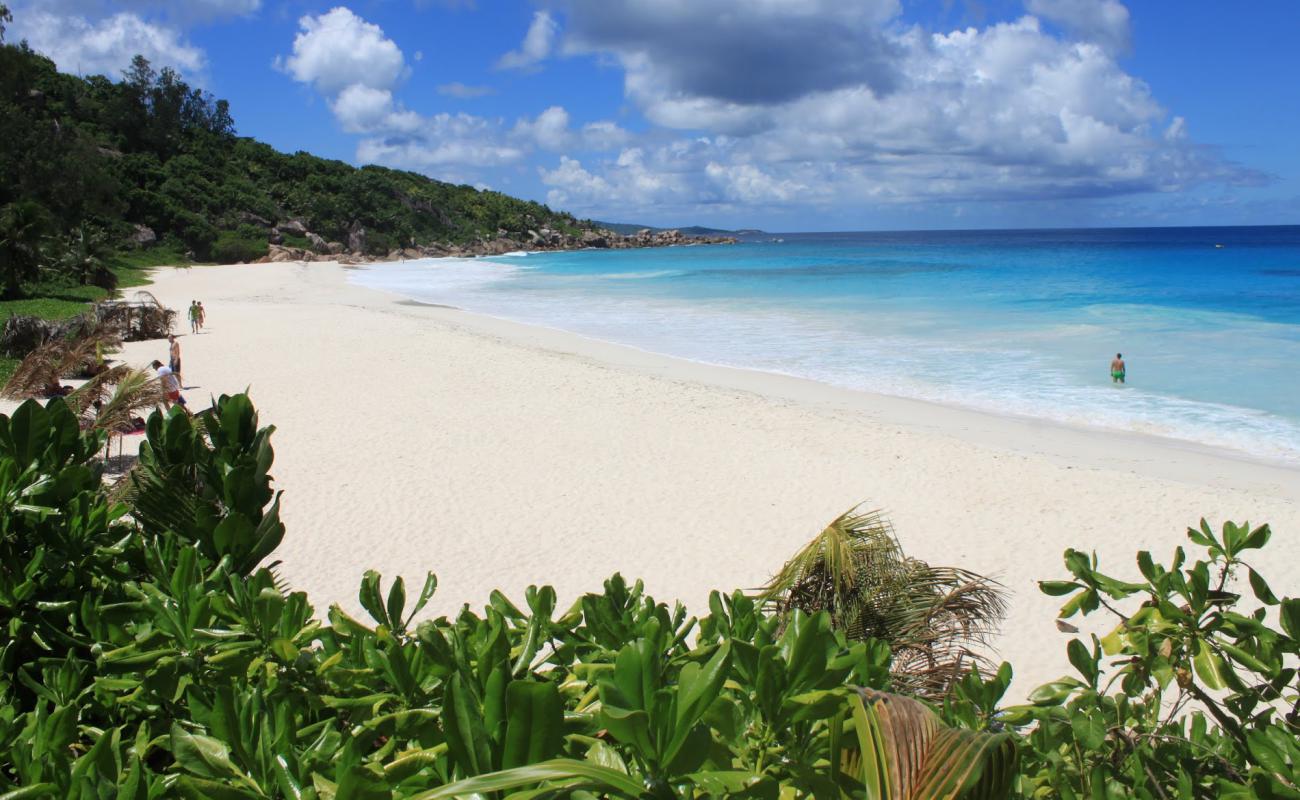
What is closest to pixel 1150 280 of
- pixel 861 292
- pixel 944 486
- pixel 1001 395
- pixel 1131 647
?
pixel 861 292

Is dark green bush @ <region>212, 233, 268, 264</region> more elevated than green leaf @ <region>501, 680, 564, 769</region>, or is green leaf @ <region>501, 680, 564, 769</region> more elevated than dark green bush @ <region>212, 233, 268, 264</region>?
dark green bush @ <region>212, 233, 268, 264</region>

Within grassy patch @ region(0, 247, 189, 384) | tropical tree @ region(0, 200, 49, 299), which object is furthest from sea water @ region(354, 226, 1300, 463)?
tropical tree @ region(0, 200, 49, 299)

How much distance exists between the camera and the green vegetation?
2.98 ft

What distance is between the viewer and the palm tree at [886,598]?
362 cm

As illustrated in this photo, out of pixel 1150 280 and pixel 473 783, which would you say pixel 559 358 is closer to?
pixel 473 783

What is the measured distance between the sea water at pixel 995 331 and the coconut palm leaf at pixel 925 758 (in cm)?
1270

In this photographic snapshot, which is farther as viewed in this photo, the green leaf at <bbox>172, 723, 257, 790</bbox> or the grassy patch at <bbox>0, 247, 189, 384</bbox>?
the grassy patch at <bbox>0, 247, 189, 384</bbox>

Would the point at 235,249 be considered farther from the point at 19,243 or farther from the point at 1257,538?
the point at 1257,538

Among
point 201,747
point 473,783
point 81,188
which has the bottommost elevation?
point 201,747

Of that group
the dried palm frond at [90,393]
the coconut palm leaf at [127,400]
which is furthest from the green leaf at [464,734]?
the coconut palm leaf at [127,400]

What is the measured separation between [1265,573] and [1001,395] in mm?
7921

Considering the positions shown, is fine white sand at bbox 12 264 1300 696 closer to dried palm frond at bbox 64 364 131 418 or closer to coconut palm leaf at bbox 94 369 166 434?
coconut palm leaf at bbox 94 369 166 434

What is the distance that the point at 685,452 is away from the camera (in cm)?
1062

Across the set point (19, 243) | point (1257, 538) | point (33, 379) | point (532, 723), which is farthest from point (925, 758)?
point (19, 243)
